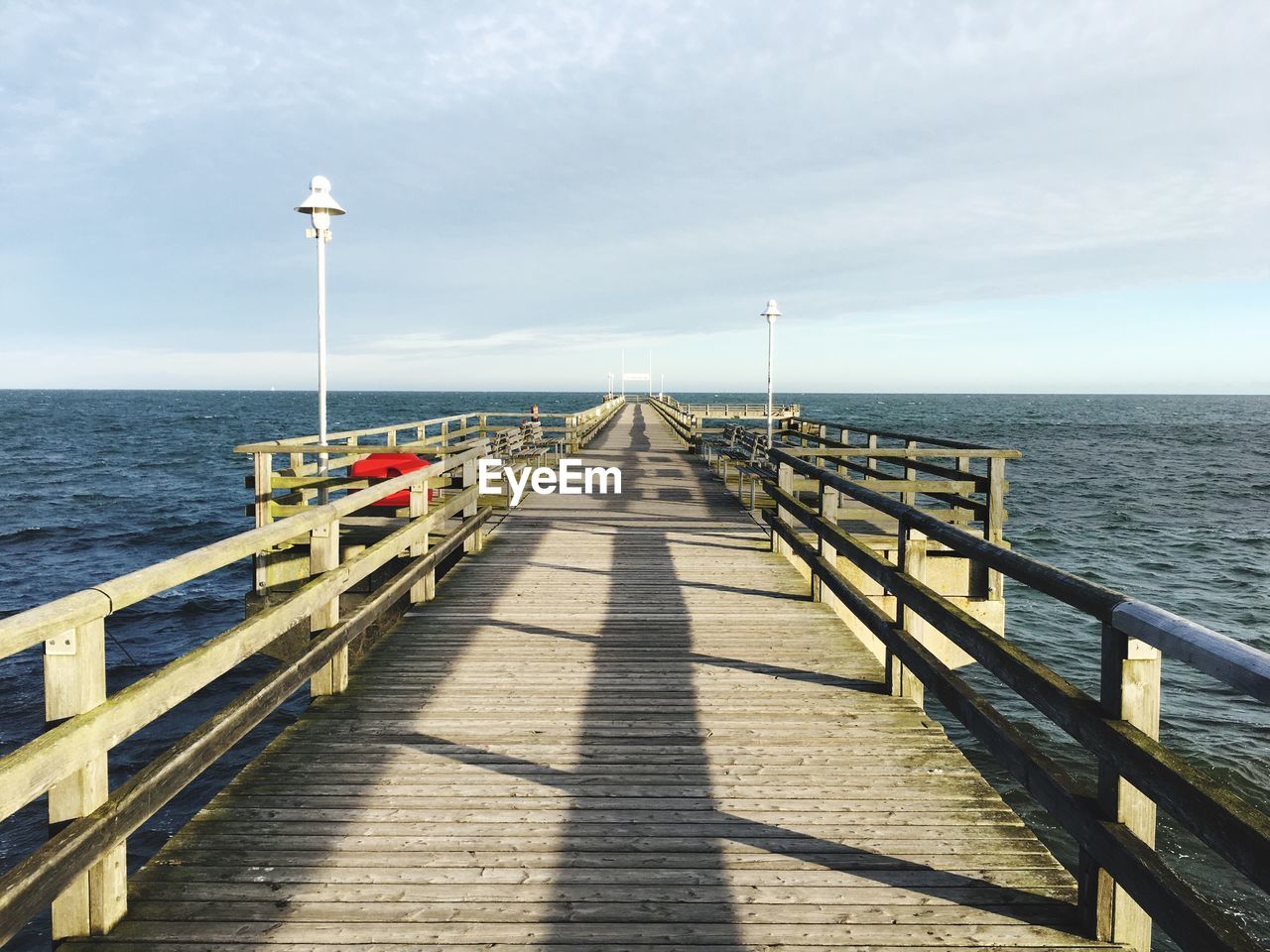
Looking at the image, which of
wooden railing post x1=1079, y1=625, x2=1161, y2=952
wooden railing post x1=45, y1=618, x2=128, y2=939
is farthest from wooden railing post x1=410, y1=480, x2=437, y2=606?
wooden railing post x1=1079, y1=625, x2=1161, y2=952

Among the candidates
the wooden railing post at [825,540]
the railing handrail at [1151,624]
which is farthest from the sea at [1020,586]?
the railing handrail at [1151,624]

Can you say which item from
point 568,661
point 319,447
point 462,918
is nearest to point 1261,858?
point 462,918

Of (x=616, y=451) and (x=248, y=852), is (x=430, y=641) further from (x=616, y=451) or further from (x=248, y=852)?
(x=616, y=451)

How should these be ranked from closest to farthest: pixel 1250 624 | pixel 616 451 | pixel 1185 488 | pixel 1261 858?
1. pixel 1261 858
2. pixel 1250 624
3. pixel 616 451
4. pixel 1185 488

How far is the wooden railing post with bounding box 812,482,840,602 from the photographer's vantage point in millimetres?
6414

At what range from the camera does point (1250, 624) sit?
47.0ft

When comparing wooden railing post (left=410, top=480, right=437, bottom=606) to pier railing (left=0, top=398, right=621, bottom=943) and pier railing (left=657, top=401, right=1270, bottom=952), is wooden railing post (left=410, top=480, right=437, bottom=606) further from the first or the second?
pier railing (left=657, top=401, right=1270, bottom=952)

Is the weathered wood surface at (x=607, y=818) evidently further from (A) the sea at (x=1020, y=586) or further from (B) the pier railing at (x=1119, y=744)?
(A) the sea at (x=1020, y=586)

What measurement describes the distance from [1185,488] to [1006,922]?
129ft

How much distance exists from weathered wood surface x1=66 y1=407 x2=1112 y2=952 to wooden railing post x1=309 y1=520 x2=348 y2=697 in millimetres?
119

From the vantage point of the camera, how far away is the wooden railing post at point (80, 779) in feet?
7.99

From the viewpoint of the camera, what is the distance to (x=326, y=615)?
15.1ft

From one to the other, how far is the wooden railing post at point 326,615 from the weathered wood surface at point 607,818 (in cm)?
12

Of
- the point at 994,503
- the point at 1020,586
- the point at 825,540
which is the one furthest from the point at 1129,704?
the point at 1020,586
